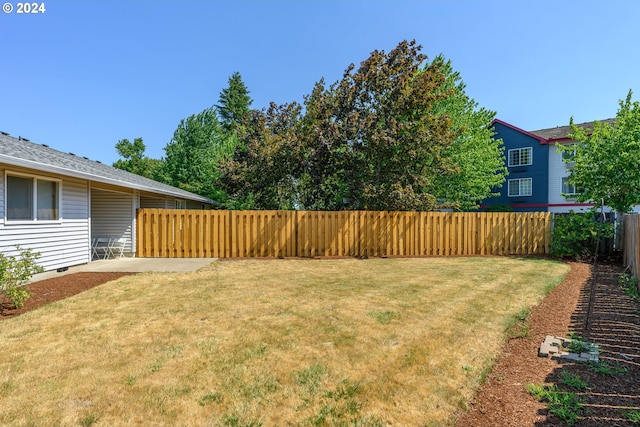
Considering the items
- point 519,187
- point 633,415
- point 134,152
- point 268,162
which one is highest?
point 134,152

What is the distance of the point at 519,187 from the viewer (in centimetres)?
2745

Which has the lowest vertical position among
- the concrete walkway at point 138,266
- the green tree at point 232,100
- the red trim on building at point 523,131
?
the concrete walkway at point 138,266

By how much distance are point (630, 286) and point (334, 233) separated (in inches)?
316

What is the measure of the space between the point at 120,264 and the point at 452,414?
1013 cm

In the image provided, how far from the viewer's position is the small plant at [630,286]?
602 centimetres

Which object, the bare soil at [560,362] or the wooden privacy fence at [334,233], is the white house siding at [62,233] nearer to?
the bare soil at [560,362]

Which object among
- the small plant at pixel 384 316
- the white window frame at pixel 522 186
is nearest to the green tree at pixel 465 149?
the white window frame at pixel 522 186

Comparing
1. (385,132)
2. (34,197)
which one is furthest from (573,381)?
(385,132)

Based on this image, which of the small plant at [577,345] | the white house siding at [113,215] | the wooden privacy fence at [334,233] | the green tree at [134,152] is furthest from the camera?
the green tree at [134,152]

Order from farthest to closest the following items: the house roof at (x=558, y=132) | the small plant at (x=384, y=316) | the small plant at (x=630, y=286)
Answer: the house roof at (x=558, y=132)
the small plant at (x=630, y=286)
the small plant at (x=384, y=316)

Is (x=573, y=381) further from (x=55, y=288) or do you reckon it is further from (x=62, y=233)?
(x=62, y=233)

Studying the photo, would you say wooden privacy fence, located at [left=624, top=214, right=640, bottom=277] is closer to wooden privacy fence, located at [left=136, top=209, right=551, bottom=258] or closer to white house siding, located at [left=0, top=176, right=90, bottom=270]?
Result: wooden privacy fence, located at [left=136, top=209, right=551, bottom=258]

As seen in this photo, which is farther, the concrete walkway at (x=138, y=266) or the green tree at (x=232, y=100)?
the green tree at (x=232, y=100)

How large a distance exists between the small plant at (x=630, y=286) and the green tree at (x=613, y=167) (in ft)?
13.9
